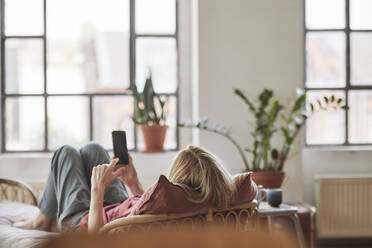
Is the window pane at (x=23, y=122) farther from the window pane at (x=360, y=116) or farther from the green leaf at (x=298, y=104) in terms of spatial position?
the window pane at (x=360, y=116)

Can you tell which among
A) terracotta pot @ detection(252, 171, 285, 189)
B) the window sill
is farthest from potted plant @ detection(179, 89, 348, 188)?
the window sill

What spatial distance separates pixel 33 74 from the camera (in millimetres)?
4383

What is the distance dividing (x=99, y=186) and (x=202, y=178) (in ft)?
1.60

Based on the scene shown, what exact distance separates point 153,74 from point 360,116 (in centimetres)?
188

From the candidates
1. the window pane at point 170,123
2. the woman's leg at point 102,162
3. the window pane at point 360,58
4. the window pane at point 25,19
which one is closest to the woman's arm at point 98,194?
the woman's leg at point 102,162

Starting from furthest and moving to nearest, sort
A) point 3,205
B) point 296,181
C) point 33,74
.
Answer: point 33,74 → point 296,181 → point 3,205

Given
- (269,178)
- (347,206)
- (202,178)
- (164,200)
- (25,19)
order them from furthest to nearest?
1. (25,19)
2. (347,206)
3. (269,178)
4. (202,178)
5. (164,200)

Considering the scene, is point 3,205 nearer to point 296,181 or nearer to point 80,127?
point 80,127

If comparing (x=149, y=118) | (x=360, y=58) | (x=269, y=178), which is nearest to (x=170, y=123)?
(x=149, y=118)

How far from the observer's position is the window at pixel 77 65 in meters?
4.38

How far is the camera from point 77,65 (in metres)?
4.41

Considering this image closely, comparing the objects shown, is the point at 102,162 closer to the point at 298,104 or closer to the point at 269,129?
the point at 269,129

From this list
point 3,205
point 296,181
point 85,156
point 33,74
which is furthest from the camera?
point 33,74

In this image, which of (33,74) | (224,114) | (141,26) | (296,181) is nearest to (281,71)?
(224,114)
